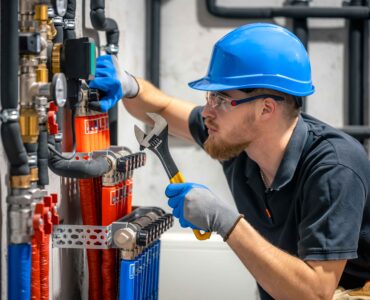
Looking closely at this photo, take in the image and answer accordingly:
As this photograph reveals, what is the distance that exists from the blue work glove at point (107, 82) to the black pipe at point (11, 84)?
0.37m

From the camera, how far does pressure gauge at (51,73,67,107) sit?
1.17 meters

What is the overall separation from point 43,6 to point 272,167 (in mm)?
712

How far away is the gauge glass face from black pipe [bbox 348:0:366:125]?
1.38m

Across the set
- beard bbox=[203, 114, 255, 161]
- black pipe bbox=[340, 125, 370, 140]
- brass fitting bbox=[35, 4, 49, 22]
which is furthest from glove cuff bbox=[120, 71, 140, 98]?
black pipe bbox=[340, 125, 370, 140]

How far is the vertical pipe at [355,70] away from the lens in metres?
2.34

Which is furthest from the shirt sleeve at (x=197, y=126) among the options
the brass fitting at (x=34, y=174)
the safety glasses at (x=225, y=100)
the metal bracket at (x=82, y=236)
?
the brass fitting at (x=34, y=174)

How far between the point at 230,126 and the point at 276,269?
36 centimetres

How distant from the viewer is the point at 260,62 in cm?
152

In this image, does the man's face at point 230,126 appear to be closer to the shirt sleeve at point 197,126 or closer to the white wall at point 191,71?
the shirt sleeve at point 197,126

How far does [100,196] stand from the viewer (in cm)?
154

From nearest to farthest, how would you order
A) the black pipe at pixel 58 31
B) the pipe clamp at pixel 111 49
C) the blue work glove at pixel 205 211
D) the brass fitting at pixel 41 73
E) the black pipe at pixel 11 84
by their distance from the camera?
the black pipe at pixel 11 84, the brass fitting at pixel 41 73, the black pipe at pixel 58 31, the blue work glove at pixel 205 211, the pipe clamp at pixel 111 49

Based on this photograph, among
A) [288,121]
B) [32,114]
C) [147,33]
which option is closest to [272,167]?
[288,121]

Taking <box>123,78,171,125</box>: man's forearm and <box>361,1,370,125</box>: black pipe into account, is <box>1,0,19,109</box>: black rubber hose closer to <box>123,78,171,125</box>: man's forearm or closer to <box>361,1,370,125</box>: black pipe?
<box>123,78,171,125</box>: man's forearm

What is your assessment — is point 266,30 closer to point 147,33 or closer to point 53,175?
point 53,175
